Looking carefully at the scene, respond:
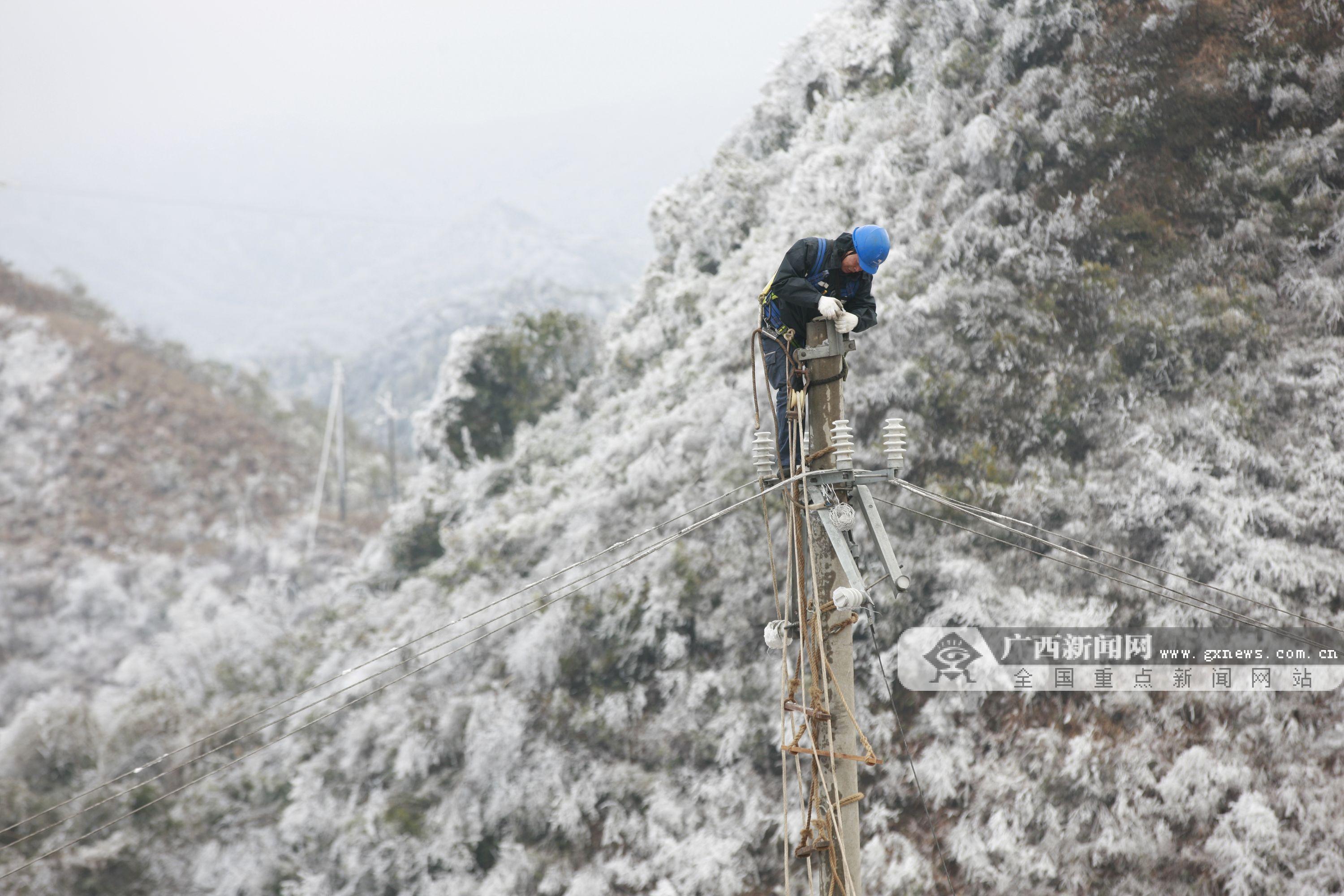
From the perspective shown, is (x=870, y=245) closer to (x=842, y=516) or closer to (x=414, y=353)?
(x=842, y=516)

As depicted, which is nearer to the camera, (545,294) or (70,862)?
(70,862)

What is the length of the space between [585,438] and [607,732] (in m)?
7.62

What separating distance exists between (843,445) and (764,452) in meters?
0.64

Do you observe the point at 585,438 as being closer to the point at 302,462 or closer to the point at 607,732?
the point at 607,732

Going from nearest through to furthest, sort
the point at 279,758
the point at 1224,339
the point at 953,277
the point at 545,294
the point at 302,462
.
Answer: the point at 1224,339 → the point at 953,277 → the point at 279,758 → the point at 302,462 → the point at 545,294

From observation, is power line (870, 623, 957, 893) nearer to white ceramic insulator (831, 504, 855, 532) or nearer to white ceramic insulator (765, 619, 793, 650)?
white ceramic insulator (765, 619, 793, 650)

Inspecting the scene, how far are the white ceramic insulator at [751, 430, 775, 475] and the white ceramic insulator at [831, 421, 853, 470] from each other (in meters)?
0.54

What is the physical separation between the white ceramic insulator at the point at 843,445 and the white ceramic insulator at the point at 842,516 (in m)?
0.22

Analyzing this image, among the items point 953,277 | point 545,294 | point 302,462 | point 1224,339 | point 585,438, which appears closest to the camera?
point 1224,339

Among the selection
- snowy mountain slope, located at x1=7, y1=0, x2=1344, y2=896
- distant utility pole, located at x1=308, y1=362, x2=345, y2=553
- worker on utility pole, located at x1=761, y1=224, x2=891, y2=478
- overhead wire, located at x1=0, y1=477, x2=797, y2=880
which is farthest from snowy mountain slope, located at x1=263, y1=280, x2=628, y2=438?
worker on utility pole, located at x1=761, y1=224, x2=891, y2=478

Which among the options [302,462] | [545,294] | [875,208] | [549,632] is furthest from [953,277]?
[545,294]

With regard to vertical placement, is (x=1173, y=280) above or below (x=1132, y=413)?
above

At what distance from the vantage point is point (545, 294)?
316ft

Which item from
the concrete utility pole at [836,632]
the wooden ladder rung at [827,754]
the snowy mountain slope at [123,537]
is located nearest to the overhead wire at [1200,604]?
the concrete utility pole at [836,632]
